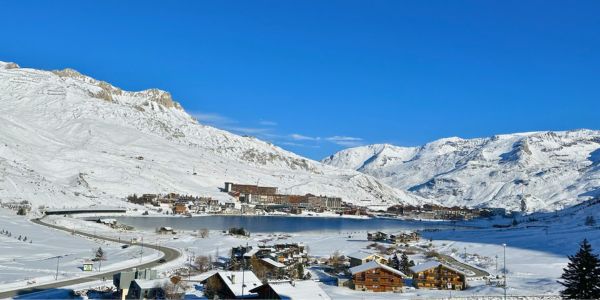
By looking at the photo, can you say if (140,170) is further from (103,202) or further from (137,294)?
(137,294)

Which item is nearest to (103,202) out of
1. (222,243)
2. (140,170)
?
(140,170)

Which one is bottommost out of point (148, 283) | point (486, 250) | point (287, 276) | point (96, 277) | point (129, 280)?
point (96, 277)

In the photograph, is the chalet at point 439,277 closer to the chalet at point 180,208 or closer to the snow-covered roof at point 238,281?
the snow-covered roof at point 238,281

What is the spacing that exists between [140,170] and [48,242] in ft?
417

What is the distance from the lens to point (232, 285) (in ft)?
128

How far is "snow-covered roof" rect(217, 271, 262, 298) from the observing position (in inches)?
1512

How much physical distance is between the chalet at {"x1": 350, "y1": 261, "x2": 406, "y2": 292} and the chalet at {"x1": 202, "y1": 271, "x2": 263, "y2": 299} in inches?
454

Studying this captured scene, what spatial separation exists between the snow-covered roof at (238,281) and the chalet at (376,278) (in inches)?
454

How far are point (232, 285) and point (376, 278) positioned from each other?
15288 millimetres

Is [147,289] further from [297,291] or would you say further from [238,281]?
[297,291]

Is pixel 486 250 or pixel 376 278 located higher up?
pixel 486 250

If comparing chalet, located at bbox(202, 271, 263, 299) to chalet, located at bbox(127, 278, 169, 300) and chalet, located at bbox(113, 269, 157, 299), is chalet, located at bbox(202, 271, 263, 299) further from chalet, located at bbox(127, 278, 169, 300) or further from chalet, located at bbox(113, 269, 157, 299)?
chalet, located at bbox(113, 269, 157, 299)

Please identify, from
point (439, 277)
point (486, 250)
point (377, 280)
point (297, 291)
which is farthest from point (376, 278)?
point (486, 250)

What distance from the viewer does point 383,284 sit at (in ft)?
161
